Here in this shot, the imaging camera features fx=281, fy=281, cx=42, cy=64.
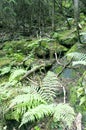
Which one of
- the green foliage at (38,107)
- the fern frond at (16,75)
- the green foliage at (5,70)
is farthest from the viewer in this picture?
the green foliage at (5,70)

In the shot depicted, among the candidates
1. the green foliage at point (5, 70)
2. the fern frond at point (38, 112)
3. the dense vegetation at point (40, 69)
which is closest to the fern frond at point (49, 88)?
the dense vegetation at point (40, 69)

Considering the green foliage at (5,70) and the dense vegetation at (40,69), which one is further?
the green foliage at (5,70)

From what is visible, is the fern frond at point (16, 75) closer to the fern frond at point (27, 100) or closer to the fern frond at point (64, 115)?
the fern frond at point (27, 100)

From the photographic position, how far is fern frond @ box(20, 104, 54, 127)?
4547 mm

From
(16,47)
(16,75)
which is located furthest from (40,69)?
(16,47)

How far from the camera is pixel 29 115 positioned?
4605mm

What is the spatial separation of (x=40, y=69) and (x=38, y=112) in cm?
289

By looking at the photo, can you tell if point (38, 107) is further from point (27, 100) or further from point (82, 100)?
point (82, 100)

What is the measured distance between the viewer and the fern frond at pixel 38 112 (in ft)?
14.9

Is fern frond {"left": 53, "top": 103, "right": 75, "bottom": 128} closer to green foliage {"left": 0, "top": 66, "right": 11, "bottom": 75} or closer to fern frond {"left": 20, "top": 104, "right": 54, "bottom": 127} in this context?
fern frond {"left": 20, "top": 104, "right": 54, "bottom": 127}

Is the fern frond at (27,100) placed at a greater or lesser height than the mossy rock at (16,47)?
greater

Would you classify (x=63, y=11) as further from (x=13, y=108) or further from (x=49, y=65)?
(x=13, y=108)

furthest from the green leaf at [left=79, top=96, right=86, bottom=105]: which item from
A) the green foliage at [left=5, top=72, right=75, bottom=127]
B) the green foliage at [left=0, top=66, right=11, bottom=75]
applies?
the green foliage at [left=0, top=66, right=11, bottom=75]

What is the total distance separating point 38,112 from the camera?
4.65m
